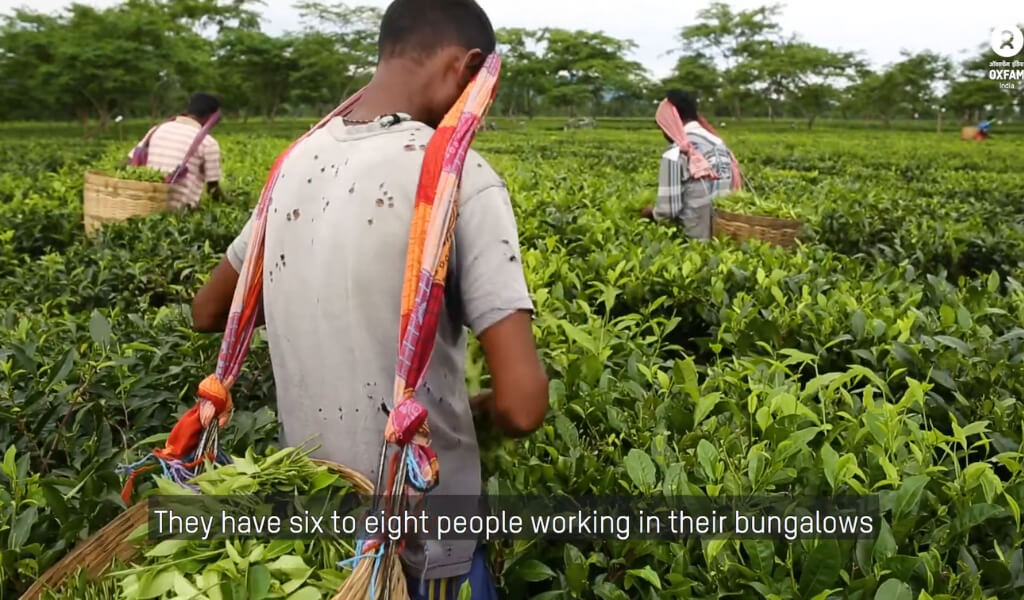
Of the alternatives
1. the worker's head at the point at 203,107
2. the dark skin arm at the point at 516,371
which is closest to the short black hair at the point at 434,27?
the dark skin arm at the point at 516,371

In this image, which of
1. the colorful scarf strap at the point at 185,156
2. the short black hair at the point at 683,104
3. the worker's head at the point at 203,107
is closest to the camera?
the colorful scarf strap at the point at 185,156

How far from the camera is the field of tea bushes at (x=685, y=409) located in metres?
1.45

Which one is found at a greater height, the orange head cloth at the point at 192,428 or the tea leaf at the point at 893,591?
the orange head cloth at the point at 192,428

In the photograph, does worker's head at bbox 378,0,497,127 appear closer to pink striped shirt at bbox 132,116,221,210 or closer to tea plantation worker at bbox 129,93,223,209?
tea plantation worker at bbox 129,93,223,209

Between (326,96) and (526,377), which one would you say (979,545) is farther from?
(326,96)

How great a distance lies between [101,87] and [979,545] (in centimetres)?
3371

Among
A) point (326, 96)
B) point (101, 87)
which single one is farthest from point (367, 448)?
point (326, 96)

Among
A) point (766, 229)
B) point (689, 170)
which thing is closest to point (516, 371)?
point (766, 229)

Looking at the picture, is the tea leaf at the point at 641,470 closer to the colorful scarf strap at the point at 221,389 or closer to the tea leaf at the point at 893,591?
the tea leaf at the point at 893,591

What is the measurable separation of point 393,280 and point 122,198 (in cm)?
397

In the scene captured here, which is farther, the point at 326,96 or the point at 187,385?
the point at 326,96

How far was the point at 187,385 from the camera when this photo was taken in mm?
2225

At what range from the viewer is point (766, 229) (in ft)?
14.8

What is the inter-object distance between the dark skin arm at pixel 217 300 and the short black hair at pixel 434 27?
1.87 feet
